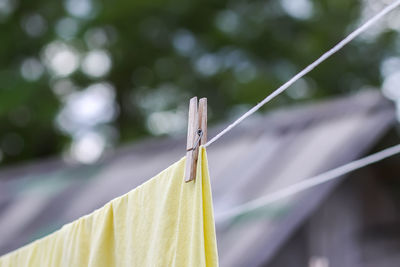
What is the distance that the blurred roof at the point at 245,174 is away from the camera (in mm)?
2982

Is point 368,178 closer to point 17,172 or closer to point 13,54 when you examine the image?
point 17,172

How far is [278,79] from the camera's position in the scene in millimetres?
8453

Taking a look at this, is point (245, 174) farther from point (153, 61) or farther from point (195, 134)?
point (153, 61)

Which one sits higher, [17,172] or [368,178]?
[17,172]

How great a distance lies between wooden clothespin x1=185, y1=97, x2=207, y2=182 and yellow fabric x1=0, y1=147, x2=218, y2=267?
A: 0.09 ft

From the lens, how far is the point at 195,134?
1444mm

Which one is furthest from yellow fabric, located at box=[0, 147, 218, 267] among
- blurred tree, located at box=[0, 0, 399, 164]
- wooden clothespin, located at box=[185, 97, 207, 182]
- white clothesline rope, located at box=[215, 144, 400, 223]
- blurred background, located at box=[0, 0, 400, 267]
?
blurred tree, located at box=[0, 0, 399, 164]

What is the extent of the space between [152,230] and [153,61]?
7.81 metres

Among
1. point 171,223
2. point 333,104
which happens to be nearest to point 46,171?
point 333,104

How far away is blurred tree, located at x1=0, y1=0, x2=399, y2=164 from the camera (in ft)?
28.3

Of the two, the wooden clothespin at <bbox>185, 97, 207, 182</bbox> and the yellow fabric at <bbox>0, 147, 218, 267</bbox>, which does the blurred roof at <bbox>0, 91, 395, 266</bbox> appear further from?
the wooden clothespin at <bbox>185, 97, 207, 182</bbox>

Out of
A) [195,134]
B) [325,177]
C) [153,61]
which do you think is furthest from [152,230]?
[153,61]

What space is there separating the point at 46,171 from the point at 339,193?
2.63 m

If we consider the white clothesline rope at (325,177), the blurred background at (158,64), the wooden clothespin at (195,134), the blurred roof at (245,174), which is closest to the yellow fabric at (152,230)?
the wooden clothespin at (195,134)
